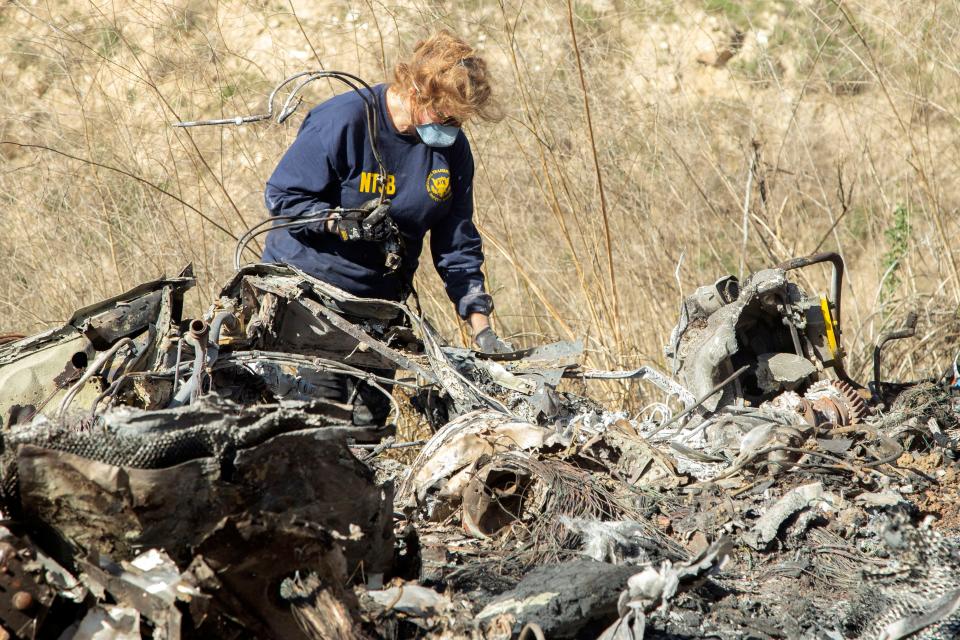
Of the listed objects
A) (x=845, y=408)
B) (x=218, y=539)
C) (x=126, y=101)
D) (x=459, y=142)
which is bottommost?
(x=845, y=408)

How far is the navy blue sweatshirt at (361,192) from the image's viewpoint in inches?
131

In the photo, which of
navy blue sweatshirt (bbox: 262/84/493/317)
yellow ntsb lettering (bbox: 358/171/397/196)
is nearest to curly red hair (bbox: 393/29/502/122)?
navy blue sweatshirt (bbox: 262/84/493/317)

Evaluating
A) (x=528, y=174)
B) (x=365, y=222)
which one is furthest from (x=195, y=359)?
(x=528, y=174)

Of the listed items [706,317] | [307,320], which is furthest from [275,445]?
[706,317]

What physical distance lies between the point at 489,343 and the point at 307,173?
974 millimetres

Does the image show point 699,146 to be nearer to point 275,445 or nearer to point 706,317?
point 706,317

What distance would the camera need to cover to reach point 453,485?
244 cm

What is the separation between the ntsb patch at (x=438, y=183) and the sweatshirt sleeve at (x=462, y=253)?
139 millimetres

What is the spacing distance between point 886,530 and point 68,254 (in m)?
4.87

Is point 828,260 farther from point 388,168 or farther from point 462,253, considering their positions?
point 388,168

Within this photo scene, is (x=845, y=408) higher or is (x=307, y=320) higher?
(x=307, y=320)

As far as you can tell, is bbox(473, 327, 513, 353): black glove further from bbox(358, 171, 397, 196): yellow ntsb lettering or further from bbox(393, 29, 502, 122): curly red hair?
bbox(393, 29, 502, 122): curly red hair

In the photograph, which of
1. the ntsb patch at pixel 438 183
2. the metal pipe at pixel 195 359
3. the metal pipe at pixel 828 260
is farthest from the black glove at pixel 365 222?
the metal pipe at pixel 828 260

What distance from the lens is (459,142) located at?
359cm
